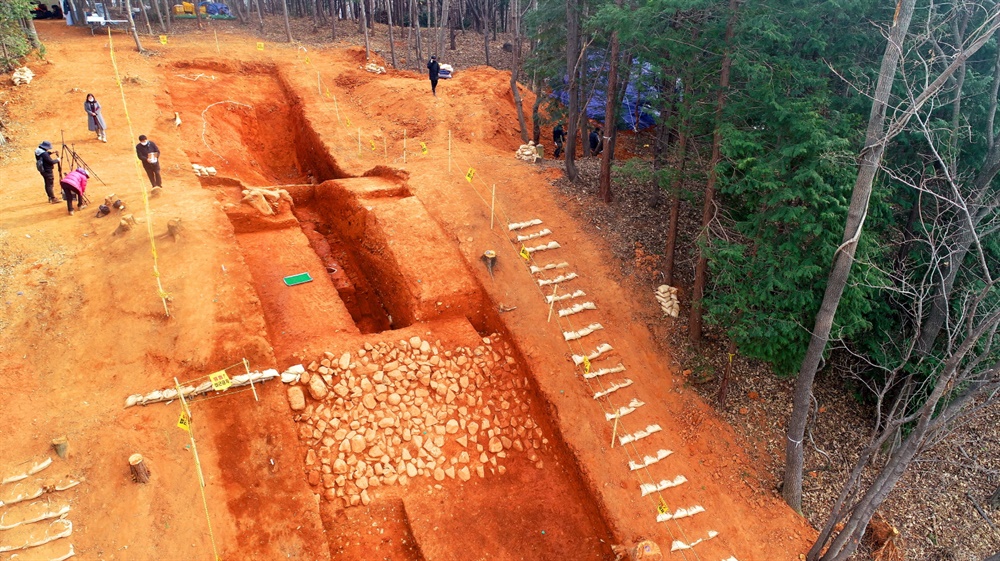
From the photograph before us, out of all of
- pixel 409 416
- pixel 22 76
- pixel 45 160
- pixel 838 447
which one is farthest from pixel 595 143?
pixel 22 76

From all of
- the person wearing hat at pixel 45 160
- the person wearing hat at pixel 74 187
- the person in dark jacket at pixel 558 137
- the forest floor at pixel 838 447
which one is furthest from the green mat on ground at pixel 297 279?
the person in dark jacket at pixel 558 137

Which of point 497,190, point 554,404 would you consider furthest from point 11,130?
point 554,404

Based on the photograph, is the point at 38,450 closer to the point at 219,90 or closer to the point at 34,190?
the point at 34,190

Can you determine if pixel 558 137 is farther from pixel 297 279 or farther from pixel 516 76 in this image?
pixel 297 279

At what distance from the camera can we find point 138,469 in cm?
769

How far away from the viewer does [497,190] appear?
14.9 m

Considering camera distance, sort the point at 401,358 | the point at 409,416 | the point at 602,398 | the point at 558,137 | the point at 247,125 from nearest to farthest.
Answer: the point at 409,416, the point at 602,398, the point at 401,358, the point at 247,125, the point at 558,137

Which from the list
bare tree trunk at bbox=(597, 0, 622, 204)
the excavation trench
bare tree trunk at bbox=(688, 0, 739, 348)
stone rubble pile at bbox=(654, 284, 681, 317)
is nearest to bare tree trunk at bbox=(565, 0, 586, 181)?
bare tree trunk at bbox=(597, 0, 622, 204)

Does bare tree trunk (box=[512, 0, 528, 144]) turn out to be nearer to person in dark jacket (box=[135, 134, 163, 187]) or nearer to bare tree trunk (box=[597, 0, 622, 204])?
bare tree trunk (box=[597, 0, 622, 204])

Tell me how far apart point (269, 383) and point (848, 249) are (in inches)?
377

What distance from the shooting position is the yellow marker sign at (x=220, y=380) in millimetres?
8680

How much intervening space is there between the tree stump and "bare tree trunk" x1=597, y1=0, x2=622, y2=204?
11395 mm

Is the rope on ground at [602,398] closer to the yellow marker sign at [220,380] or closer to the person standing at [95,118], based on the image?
the yellow marker sign at [220,380]

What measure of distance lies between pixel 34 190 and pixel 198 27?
17.2m
